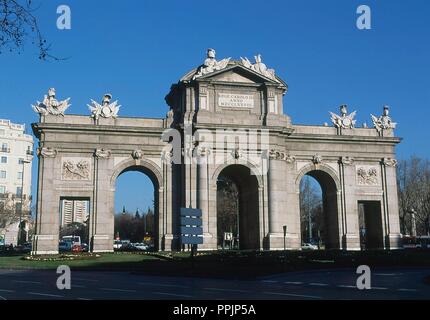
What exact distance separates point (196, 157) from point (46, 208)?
13739 mm

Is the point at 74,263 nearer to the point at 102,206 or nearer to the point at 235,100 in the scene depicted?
the point at 102,206

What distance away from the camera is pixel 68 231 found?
173125mm

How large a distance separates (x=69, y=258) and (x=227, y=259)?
12.3m

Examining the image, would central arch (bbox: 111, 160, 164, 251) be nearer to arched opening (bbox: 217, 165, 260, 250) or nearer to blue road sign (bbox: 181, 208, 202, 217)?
arched opening (bbox: 217, 165, 260, 250)

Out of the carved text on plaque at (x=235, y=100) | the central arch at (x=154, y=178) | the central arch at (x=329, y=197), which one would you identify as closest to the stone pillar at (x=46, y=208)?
the central arch at (x=154, y=178)

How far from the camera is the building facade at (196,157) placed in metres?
48.1

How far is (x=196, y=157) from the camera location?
Result: 4850 centimetres

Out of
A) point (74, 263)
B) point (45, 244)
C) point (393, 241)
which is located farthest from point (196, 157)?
point (393, 241)

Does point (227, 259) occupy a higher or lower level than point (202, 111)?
lower

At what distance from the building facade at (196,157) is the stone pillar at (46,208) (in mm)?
85

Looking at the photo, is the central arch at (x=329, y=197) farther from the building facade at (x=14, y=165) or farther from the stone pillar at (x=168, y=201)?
the building facade at (x=14, y=165)
